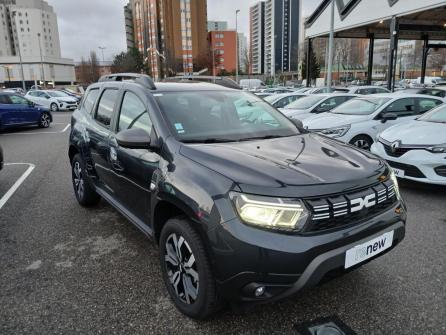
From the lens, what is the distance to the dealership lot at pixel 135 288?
2656 millimetres

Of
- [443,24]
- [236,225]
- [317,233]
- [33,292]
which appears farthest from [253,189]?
[443,24]

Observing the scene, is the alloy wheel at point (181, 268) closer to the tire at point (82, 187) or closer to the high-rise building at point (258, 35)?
the tire at point (82, 187)

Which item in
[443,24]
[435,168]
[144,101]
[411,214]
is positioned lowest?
[411,214]

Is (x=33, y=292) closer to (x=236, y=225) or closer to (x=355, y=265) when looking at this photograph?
(x=236, y=225)

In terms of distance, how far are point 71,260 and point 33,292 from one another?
1.92ft

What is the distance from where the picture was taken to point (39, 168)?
7.87 metres

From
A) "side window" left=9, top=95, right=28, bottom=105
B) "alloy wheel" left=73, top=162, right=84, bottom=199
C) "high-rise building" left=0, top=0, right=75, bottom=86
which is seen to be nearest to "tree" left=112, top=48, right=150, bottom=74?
"high-rise building" left=0, top=0, right=75, bottom=86

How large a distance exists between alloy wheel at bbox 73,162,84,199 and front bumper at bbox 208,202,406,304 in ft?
11.0

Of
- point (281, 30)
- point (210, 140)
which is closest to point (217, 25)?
point (281, 30)

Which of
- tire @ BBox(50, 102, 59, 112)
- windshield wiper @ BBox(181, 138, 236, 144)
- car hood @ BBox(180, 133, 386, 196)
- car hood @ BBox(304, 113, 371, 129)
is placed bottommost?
tire @ BBox(50, 102, 59, 112)

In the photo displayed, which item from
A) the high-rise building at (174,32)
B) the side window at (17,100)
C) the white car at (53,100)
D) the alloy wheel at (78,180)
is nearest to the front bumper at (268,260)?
the alloy wheel at (78,180)

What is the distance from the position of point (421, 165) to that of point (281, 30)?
136111 mm

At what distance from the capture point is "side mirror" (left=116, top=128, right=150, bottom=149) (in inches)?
116

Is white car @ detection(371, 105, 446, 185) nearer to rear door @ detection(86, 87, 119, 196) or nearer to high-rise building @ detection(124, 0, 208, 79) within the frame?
rear door @ detection(86, 87, 119, 196)
